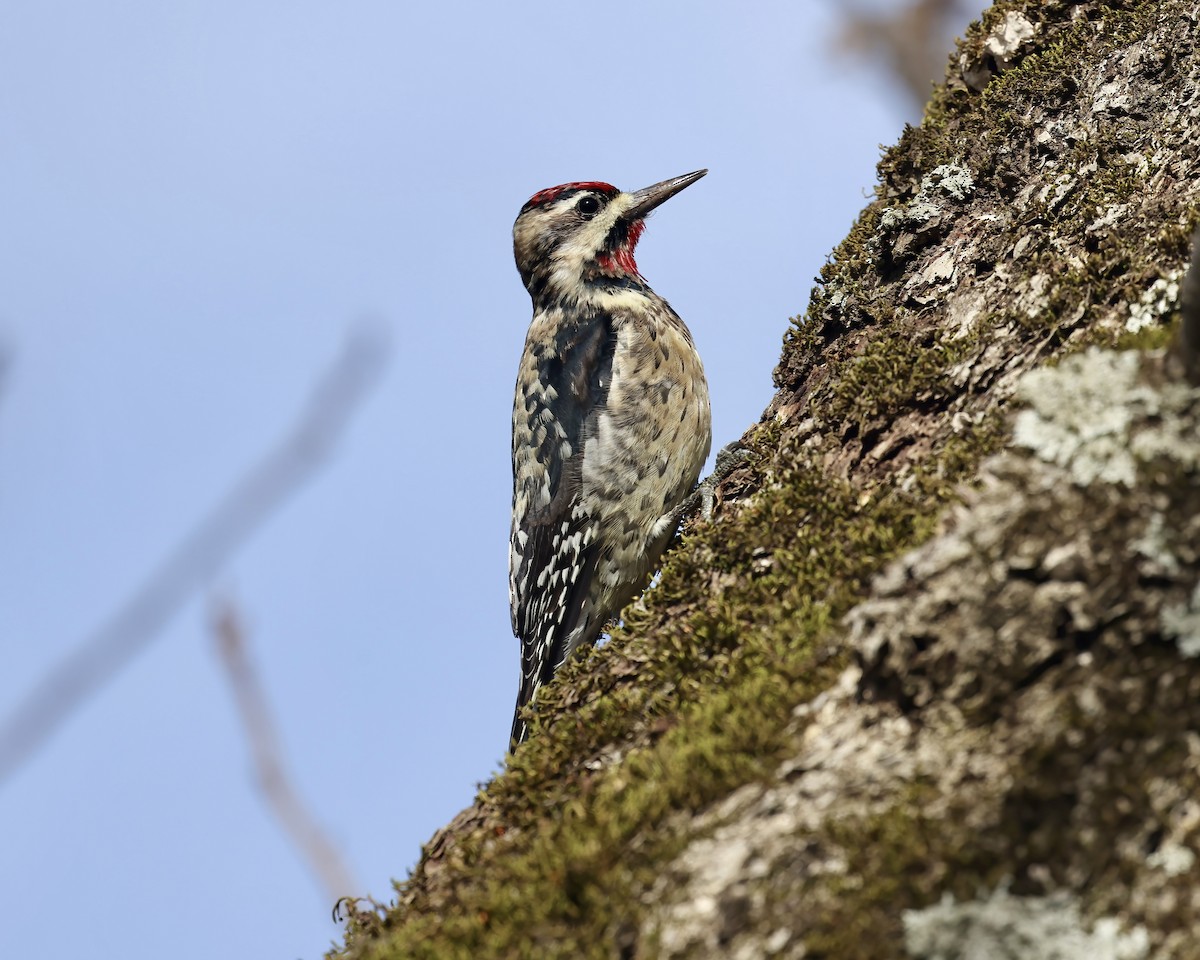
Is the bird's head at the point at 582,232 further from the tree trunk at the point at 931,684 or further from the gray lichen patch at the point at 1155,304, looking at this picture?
the gray lichen patch at the point at 1155,304

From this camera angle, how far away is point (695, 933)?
5.09 feet

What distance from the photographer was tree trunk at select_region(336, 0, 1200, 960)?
58.4 inches

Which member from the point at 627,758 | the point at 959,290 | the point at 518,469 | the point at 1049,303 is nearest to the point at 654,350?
the point at 518,469

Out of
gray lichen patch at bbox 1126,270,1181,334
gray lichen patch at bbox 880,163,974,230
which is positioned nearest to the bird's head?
gray lichen patch at bbox 880,163,974,230

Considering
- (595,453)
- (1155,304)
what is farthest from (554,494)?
(1155,304)

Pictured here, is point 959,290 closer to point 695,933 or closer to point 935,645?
point 935,645

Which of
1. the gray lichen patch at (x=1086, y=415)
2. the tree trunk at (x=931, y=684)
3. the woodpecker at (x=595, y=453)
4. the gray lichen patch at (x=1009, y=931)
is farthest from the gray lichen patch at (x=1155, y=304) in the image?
the woodpecker at (x=595, y=453)

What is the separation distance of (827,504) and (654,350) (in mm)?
2351

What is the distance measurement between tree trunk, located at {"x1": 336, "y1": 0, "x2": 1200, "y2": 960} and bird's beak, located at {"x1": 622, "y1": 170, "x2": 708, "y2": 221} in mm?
2831

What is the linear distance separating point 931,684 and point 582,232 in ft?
13.6

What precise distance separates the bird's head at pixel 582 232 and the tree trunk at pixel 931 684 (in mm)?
2754

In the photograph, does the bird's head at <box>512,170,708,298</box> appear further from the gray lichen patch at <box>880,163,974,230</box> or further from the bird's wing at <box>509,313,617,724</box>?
the gray lichen patch at <box>880,163,974,230</box>

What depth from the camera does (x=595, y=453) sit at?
14.9 feet

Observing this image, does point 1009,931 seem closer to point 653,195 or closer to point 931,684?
point 931,684
